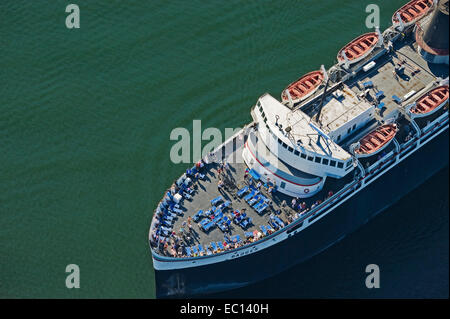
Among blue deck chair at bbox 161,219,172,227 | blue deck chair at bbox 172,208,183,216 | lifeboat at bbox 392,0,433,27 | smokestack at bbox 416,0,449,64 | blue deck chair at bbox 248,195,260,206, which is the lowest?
blue deck chair at bbox 161,219,172,227

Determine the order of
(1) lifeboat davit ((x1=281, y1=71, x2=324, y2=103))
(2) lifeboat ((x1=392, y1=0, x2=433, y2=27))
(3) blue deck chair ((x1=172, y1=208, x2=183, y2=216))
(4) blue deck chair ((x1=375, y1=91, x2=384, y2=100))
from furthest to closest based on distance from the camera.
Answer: (2) lifeboat ((x1=392, y1=0, x2=433, y2=27))
(4) blue deck chair ((x1=375, y1=91, x2=384, y2=100))
(1) lifeboat davit ((x1=281, y1=71, x2=324, y2=103))
(3) blue deck chair ((x1=172, y1=208, x2=183, y2=216))

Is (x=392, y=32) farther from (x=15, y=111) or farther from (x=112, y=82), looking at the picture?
(x=15, y=111)

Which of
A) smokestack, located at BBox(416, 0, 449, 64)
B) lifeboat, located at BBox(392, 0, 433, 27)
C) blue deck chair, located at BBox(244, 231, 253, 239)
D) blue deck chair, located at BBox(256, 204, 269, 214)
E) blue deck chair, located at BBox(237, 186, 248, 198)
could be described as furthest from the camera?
lifeboat, located at BBox(392, 0, 433, 27)

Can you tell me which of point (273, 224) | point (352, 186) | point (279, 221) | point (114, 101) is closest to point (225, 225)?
point (273, 224)

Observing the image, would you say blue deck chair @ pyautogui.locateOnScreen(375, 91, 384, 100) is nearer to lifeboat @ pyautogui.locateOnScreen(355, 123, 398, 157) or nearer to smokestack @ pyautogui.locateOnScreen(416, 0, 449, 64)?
lifeboat @ pyautogui.locateOnScreen(355, 123, 398, 157)

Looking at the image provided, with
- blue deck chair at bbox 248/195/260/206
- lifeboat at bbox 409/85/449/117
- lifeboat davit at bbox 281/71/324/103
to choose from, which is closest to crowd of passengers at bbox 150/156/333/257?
blue deck chair at bbox 248/195/260/206

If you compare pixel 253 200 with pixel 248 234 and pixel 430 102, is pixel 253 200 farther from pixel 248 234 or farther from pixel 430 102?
pixel 430 102
